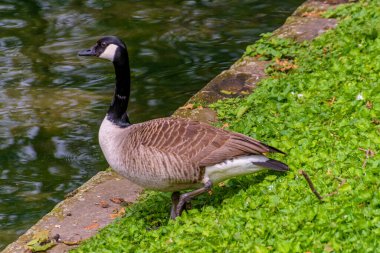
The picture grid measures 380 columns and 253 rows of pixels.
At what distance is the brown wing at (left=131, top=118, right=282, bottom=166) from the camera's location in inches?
267

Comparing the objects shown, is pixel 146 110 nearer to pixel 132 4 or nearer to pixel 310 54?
pixel 310 54

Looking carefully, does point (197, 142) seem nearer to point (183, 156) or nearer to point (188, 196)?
point (183, 156)

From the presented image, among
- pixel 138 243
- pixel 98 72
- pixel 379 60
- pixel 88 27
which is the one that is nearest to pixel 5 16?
pixel 88 27

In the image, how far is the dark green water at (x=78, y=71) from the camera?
1021 cm

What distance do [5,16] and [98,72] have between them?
325 centimetres

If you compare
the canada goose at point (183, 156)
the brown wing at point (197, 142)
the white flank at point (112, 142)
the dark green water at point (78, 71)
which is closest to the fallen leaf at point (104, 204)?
the white flank at point (112, 142)

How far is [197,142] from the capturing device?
6.88m

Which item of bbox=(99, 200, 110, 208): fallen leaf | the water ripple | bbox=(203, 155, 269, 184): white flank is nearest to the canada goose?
bbox=(203, 155, 269, 184): white flank

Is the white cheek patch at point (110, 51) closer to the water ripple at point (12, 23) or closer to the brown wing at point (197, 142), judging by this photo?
the brown wing at point (197, 142)

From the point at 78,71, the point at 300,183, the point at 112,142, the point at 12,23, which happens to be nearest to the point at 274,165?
the point at 300,183

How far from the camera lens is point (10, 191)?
9.75m

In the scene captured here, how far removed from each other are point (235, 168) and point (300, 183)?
549mm

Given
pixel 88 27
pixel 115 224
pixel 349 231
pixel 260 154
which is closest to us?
pixel 349 231

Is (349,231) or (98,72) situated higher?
(349,231)
